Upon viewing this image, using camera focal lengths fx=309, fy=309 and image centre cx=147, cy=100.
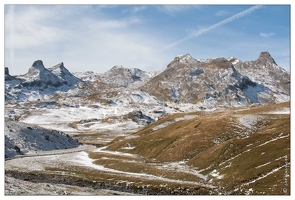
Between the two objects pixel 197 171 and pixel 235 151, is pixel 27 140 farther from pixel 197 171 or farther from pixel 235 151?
pixel 235 151

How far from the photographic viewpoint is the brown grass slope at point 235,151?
176ft

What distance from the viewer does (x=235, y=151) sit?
74.5m

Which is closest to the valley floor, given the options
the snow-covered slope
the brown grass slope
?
the brown grass slope

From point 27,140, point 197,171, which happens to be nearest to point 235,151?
point 197,171

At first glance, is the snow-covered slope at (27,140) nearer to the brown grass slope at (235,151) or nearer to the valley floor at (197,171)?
the brown grass slope at (235,151)

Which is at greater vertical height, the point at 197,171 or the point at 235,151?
the point at 235,151

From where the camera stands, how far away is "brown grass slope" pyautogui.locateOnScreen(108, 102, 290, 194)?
53.7 m

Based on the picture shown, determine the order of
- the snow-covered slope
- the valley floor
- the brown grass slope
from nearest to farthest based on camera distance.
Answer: the valley floor < the brown grass slope < the snow-covered slope

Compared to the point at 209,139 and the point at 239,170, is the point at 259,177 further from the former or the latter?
the point at 209,139

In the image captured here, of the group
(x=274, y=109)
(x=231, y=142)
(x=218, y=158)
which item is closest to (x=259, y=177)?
(x=218, y=158)

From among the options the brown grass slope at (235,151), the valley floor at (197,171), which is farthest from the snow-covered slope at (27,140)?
the valley floor at (197,171)

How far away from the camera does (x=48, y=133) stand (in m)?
168

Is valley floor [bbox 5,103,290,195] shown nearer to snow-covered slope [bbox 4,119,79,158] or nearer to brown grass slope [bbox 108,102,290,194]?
brown grass slope [bbox 108,102,290,194]
